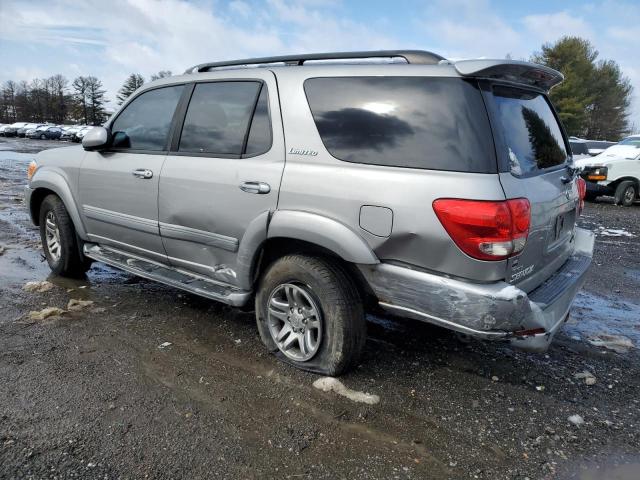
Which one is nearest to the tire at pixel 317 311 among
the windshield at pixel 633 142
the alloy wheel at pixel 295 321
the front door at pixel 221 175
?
the alloy wheel at pixel 295 321

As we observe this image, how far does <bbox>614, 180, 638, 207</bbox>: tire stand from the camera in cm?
1270

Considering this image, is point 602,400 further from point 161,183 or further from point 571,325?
point 161,183

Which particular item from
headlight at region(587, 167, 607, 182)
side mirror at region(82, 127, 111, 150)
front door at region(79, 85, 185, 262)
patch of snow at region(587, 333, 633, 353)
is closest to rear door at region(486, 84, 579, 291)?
patch of snow at region(587, 333, 633, 353)

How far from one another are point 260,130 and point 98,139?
1.72 meters

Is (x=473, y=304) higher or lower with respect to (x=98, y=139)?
lower

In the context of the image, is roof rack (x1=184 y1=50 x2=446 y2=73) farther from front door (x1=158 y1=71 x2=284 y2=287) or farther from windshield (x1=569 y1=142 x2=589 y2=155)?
windshield (x1=569 y1=142 x2=589 y2=155)

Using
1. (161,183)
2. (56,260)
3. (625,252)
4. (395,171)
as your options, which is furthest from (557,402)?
(625,252)

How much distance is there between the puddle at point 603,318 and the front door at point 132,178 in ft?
11.5

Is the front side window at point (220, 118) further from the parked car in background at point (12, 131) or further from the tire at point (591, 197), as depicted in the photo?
the parked car in background at point (12, 131)

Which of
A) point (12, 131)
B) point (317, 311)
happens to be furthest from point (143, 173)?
point (12, 131)

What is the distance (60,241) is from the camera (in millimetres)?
4965

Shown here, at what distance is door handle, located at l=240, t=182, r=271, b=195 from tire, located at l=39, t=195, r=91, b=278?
2465mm

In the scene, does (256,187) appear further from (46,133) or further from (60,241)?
(46,133)

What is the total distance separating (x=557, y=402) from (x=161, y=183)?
3.11 metres
